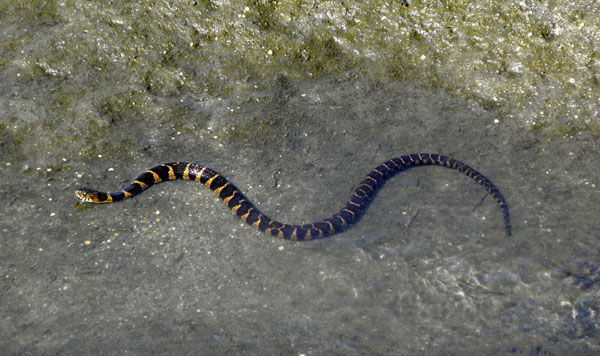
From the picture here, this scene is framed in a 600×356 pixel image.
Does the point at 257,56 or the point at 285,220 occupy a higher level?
the point at 257,56

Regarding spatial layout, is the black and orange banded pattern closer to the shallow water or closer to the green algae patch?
the shallow water

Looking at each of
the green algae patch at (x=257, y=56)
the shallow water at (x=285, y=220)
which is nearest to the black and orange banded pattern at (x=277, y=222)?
the shallow water at (x=285, y=220)

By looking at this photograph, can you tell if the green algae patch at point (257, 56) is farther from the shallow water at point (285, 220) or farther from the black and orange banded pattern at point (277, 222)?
the black and orange banded pattern at point (277, 222)

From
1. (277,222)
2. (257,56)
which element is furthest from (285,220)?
(257,56)

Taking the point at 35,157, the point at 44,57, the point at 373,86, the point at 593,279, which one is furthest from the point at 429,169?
the point at 44,57

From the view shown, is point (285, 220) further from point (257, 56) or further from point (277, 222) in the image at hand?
point (257, 56)

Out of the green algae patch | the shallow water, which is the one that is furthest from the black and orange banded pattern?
the green algae patch
